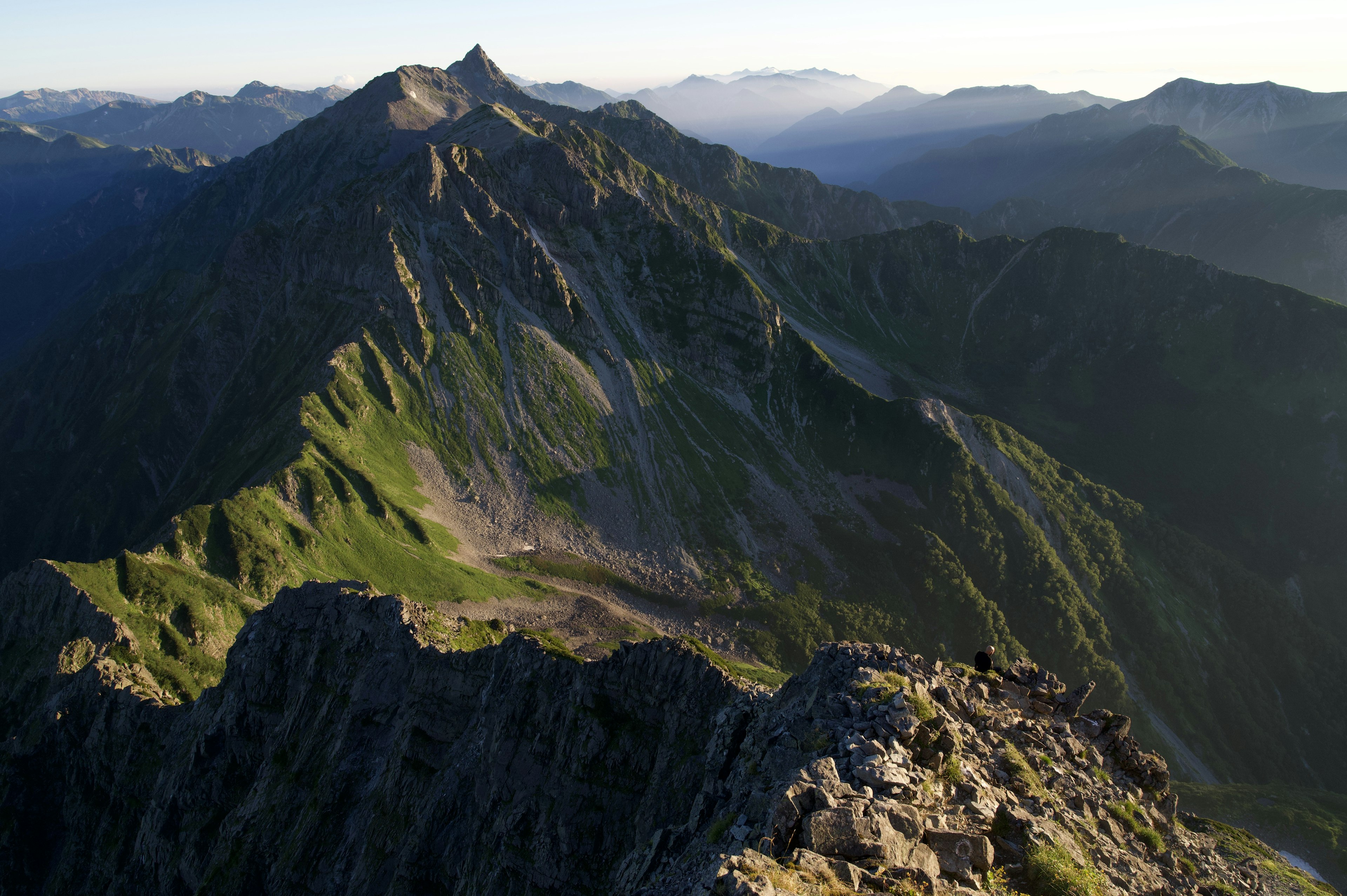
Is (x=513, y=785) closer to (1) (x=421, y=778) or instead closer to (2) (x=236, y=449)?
(1) (x=421, y=778)

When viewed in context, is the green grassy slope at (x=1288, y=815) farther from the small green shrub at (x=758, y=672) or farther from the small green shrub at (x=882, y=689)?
the small green shrub at (x=882, y=689)

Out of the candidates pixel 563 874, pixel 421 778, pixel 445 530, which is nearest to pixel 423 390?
pixel 445 530

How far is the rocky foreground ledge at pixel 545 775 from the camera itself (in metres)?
22.1

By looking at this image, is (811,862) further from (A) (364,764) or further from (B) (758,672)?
(B) (758,672)

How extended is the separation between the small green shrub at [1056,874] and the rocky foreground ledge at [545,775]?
0.22 feet

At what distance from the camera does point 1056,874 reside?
21656mm

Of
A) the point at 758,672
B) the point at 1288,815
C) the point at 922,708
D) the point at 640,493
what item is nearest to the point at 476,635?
the point at 922,708

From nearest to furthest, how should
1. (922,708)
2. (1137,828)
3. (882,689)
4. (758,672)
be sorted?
1. (922,708)
2. (882,689)
3. (1137,828)
4. (758,672)

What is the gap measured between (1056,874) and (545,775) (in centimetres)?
3043

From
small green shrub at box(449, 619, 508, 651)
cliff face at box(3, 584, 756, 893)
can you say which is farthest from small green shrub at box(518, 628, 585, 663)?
small green shrub at box(449, 619, 508, 651)

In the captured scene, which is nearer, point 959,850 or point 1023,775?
point 959,850

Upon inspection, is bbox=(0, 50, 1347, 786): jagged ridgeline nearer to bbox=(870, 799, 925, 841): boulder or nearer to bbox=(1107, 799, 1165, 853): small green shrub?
bbox=(1107, 799, 1165, 853): small green shrub

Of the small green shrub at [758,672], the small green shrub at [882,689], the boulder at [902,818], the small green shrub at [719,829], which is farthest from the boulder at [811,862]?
the small green shrub at [758,672]

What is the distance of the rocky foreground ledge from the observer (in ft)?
72.5
